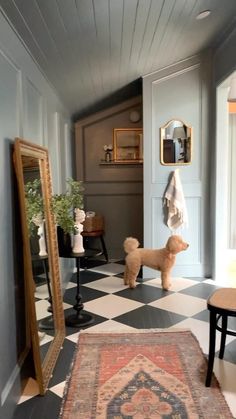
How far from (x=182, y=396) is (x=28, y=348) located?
100 cm

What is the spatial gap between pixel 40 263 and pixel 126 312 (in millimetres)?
1149

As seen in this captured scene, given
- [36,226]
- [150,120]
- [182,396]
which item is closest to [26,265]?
[36,226]

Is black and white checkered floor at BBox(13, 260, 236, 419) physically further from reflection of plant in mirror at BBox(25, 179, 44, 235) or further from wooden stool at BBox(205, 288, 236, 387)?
reflection of plant in mirror at BBox(25, 179, 44, 235)

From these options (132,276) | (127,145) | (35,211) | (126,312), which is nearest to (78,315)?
(126,312)

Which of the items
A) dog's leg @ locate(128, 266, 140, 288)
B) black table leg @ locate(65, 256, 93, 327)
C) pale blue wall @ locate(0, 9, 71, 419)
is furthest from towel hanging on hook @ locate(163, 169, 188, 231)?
pale blue wall @ locate(0, 9, 71, 419)

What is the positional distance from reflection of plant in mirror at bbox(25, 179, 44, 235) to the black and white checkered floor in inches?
17.7

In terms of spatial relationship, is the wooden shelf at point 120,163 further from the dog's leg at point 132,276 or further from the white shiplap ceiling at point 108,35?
the dog's leg at point 132,276

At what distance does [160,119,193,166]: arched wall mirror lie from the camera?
13.8 ft

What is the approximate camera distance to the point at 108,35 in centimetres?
256

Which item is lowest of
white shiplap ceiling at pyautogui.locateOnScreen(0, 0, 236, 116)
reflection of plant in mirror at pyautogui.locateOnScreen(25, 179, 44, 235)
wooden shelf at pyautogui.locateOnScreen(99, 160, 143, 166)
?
reflection of plant in mirror at pyautogui.locateOnScreen(25, 179, 44, 235)

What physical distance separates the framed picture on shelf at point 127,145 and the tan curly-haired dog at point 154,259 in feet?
5.24

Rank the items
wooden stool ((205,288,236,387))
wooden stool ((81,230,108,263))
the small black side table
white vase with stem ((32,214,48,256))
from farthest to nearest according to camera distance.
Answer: wooden stool ((81,230,108,263)) < the small black side table < white vase with stem ((32,214,48,256)) < wooden stool ((205,288,236,387))

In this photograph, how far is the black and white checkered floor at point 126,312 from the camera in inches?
80.4

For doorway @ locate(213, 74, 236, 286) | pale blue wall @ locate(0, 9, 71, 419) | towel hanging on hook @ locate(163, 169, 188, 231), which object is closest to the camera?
pale blue wall @ locate(0, 9, 71, 419)
